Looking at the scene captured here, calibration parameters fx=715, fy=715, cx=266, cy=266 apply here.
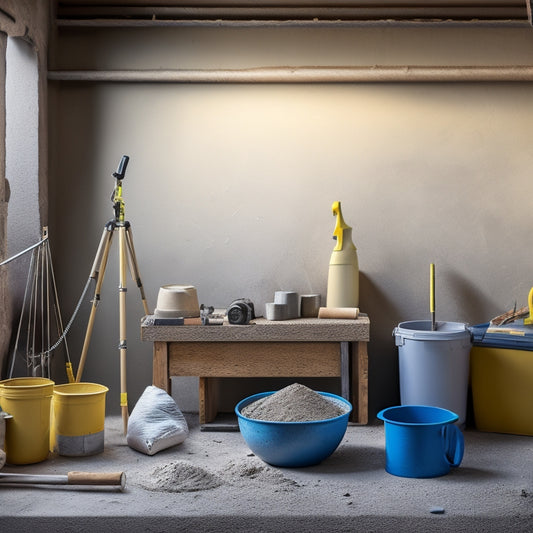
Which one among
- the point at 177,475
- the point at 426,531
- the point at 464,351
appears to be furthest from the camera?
the point at 464,351

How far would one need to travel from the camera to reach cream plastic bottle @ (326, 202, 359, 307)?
15.2ft

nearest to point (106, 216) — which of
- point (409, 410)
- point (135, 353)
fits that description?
point (135, 353)

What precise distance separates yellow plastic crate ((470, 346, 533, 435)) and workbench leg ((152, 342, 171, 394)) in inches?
73.9

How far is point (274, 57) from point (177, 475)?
2.84m

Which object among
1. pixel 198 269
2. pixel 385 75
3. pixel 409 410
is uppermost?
pixel 385 75

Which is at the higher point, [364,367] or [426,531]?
[364,367]

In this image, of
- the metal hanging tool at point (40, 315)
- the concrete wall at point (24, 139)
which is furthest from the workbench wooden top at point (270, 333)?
the concrete wall at point (24, 139)

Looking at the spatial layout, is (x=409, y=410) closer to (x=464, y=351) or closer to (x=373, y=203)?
(x=464, y=351)

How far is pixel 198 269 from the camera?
4926mm

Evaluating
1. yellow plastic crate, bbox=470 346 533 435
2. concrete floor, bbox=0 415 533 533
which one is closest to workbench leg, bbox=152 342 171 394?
concrete floor, bbox=0 415 533 533

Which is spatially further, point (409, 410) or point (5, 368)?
point (5, 368)

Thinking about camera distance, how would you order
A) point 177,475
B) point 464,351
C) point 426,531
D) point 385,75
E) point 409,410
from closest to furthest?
1. point 426,531
2. point 177,475
3. point 409,410
4. point 464,351
5. point 385,75

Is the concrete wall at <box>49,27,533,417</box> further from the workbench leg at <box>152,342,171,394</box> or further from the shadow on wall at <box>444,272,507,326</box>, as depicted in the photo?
the workbench leg at <box>152,342,171,394</box>

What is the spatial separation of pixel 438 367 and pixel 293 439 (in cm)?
121
